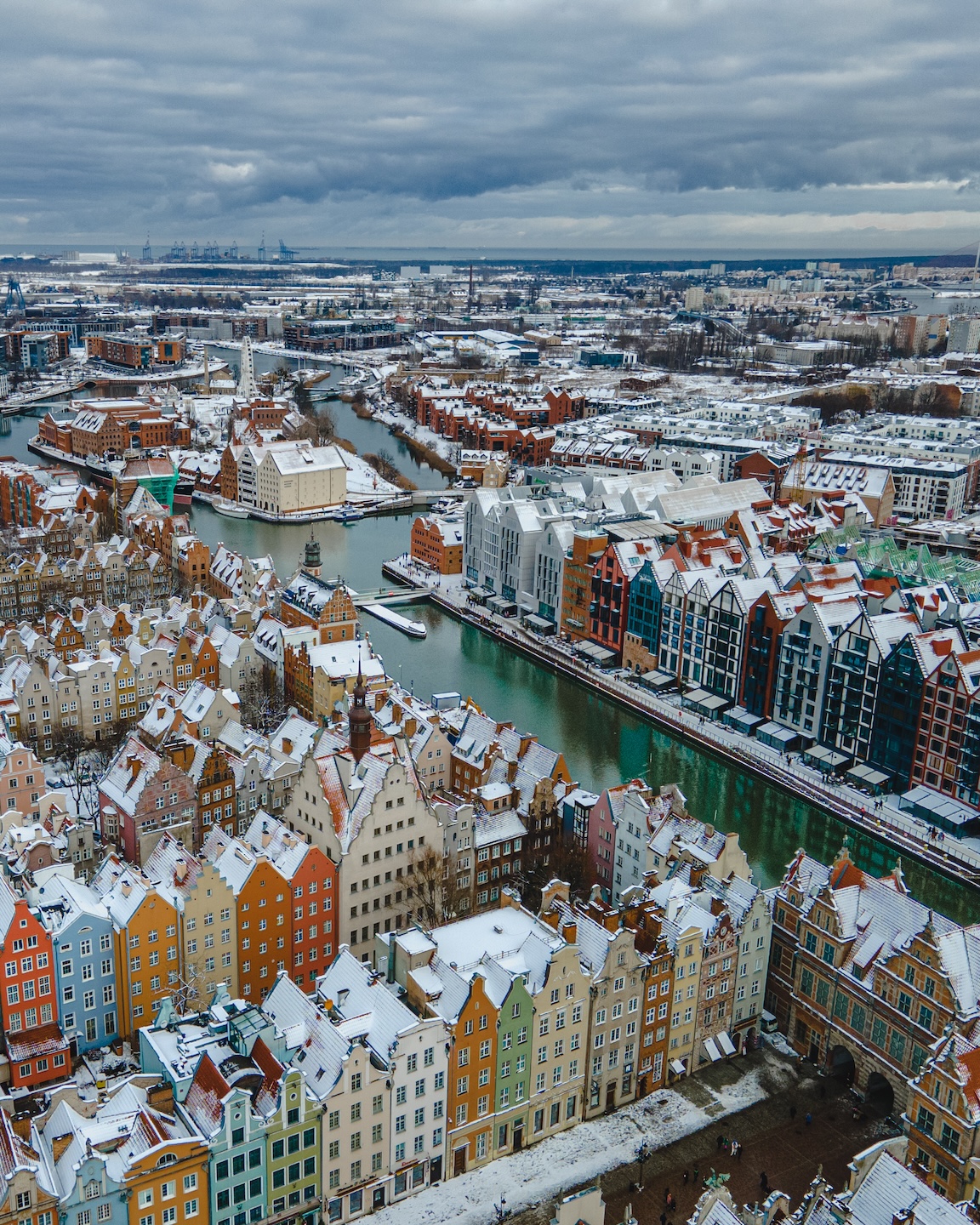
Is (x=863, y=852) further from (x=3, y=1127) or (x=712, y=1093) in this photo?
(x=3, y=1127)

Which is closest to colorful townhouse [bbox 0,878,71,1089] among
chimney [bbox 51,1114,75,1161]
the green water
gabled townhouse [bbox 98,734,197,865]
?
chimney [bbox 51,1114,75,1161]

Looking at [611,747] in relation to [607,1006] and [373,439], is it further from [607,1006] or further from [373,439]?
[373,439]

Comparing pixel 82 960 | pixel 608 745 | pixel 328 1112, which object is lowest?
pixel 608 745

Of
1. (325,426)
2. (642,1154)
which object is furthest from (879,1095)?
(325,426)

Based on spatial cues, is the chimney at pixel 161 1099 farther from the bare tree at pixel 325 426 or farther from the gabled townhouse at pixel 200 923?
the bare tree at pixel 325 426

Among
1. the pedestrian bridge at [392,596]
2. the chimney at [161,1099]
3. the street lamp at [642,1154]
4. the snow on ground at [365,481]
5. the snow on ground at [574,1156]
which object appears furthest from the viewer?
the snow on ground at [365,481]

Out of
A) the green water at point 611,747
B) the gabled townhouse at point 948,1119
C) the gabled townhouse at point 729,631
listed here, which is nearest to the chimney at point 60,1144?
the gabled townhouse at point 948,1119
